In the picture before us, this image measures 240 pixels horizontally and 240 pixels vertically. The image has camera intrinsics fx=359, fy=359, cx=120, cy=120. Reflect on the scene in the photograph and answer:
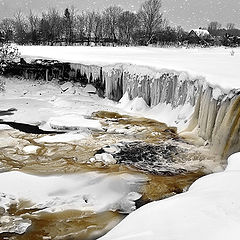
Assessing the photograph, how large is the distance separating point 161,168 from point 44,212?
8.09 feet

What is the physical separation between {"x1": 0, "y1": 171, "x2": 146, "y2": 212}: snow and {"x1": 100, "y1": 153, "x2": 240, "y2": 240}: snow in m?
1.32

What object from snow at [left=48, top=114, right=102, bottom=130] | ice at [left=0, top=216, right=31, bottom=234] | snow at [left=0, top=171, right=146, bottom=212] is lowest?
ice at [left=0, top=216, right=31, bottom=234]

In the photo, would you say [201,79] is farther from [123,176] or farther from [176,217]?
[176,217]

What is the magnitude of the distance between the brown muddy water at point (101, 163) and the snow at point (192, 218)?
3.36 ft

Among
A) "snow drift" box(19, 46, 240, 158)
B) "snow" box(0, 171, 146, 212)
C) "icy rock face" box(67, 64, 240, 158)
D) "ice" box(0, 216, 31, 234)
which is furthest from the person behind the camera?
"snow drift" box(19, 46, 240, 158)

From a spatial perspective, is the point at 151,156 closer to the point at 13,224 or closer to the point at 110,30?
the point at 13,224

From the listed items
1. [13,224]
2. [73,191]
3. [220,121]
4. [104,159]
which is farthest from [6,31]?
[13,224]

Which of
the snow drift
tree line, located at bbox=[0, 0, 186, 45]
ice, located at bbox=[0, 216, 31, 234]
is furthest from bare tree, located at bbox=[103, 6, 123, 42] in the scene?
ice, located at bbox=[0, 216, 31, 234]

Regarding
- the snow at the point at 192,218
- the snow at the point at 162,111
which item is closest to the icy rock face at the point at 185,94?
the snow at the point at 162,111

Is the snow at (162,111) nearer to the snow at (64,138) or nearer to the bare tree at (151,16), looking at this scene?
the snow at (64,138)

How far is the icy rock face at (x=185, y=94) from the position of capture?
7145 mm

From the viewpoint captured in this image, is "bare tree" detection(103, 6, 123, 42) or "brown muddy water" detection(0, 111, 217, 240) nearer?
"brown muddy water" detection(0, 111, 217, 240)

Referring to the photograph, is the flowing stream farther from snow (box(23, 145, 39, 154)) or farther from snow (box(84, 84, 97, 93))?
snow (box(84, 84, 97, 93))

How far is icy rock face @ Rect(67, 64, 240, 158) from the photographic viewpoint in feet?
23.4
